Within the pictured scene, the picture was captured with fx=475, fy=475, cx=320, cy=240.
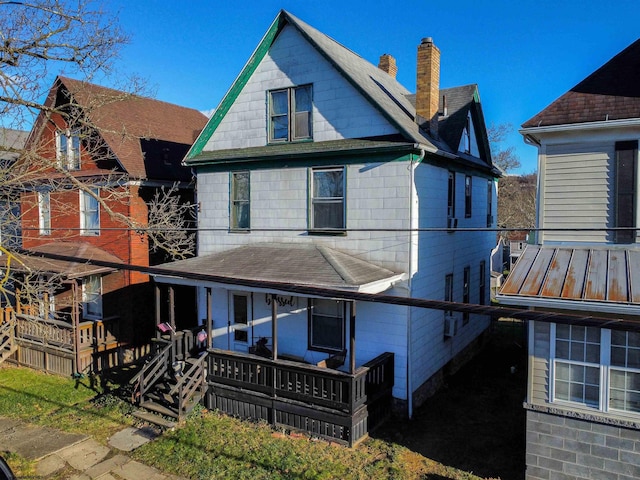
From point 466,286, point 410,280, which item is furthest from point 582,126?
point 466,286

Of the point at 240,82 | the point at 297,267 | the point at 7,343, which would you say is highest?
the point at 240,82

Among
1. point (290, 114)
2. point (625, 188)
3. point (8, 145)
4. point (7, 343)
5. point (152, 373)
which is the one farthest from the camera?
point (8, 145)

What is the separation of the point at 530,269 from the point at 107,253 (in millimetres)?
14539

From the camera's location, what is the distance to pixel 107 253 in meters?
17.5

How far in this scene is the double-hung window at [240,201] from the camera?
575 inches

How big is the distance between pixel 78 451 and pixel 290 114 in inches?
390

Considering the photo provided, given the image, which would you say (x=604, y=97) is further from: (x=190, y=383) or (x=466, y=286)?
(x=190, y=383)

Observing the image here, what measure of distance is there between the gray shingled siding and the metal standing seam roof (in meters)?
2.14

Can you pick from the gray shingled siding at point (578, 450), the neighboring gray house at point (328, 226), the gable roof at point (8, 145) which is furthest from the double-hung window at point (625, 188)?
the gable roof at point (8, 145)

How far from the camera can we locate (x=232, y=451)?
10.0 metres

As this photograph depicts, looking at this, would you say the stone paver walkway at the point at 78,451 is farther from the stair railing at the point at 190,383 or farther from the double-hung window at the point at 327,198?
the double-hung window at the point at 327,198

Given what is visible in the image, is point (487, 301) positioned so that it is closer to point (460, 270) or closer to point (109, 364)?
point (460, 270)

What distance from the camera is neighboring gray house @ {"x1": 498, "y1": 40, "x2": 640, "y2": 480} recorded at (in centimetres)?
786

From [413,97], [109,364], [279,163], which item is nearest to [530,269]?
[279,163]
